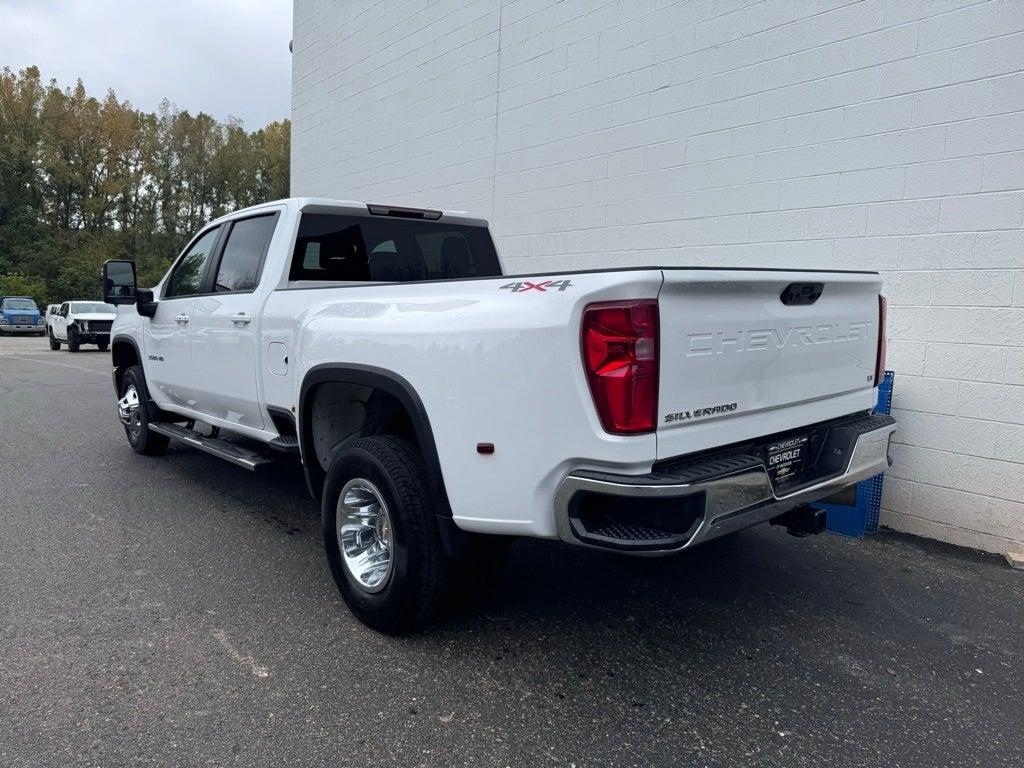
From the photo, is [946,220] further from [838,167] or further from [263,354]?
[263,354]

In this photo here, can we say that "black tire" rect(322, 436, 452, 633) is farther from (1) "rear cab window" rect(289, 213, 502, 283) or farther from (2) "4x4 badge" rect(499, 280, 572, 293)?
(1) "rear cab window" rect(289, 213, 502, 283)

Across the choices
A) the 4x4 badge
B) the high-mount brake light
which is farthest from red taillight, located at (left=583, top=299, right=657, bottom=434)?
the high-mount brake light

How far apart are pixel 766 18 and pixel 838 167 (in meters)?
1.31

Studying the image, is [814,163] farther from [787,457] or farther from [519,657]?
[519,657]

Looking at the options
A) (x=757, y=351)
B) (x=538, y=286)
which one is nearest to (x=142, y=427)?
(x=538, y=286)

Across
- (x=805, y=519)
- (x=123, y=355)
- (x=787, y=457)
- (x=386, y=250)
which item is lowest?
(x=805, y=519)

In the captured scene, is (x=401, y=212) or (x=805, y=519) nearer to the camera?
(x=805, y=519)

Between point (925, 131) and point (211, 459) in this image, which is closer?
point (925, 131)

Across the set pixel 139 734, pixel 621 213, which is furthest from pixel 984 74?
pixel 139 734

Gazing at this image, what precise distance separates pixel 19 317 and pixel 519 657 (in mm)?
34702

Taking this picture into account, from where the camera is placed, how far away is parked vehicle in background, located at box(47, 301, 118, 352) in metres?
21.9

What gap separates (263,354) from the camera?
4320 mm

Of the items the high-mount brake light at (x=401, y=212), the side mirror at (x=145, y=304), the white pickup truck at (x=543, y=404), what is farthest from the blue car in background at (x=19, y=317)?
the high-mount brake light at (x=401, y=212)

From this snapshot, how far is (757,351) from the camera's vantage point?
2.93 metres
